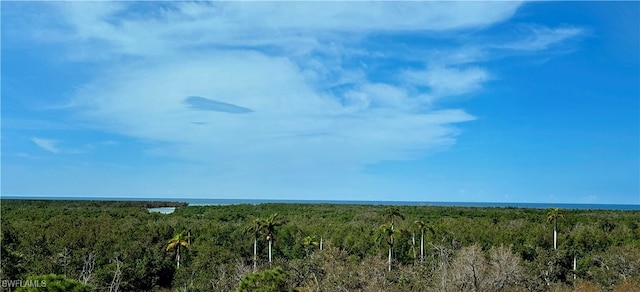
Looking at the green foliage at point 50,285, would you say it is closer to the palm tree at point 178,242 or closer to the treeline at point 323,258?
the treeline at point 323,258

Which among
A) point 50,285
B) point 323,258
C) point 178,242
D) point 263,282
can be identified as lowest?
point 178,242

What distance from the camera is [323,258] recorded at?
32688mm

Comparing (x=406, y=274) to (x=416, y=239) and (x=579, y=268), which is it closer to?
(x=579, y=268)

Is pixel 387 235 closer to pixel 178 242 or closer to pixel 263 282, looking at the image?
pixel 178 242

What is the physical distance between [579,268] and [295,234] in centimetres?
3116

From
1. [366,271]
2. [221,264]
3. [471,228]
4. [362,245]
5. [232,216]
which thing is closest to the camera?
[366,271]

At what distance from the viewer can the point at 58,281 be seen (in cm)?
1227

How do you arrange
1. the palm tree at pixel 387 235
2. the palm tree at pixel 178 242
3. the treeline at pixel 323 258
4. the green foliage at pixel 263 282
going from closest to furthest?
the green foliage at pixel 263 282
the treeline at pixel 323 258
the palm tree at pixel 178 242
the palm tree at pixel 387 235

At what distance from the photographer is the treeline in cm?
2742

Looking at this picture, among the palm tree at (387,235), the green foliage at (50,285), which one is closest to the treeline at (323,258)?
the palm tree at (387,235)

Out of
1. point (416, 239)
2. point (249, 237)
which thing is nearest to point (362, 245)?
point (416, 239)

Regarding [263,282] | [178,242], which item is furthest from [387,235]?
[263,282]

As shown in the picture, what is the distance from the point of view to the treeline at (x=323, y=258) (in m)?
27.4

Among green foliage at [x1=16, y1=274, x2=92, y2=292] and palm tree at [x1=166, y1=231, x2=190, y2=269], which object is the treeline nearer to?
palm tree at [x1=166, y1=231, x2=190, y2=269]
